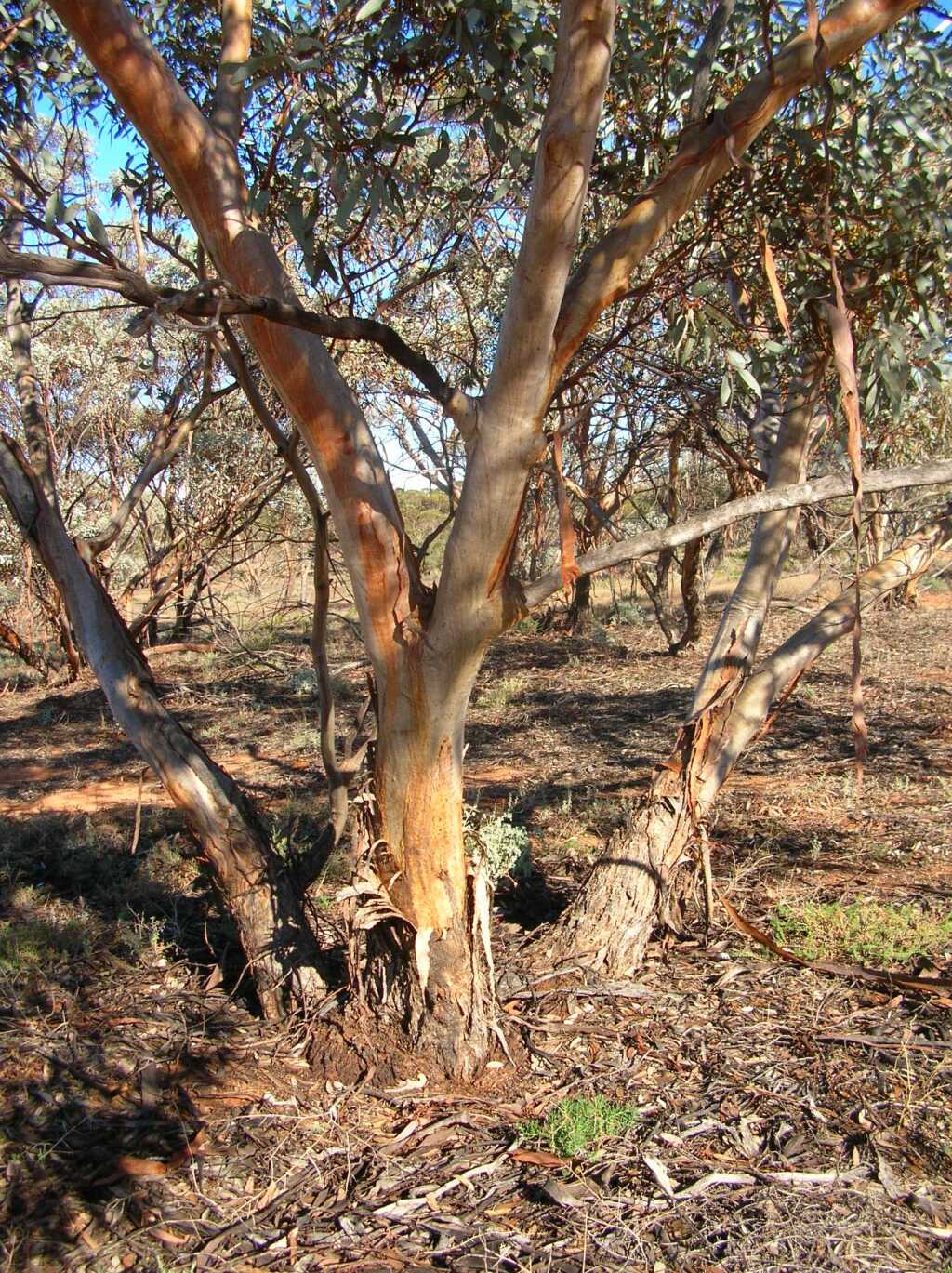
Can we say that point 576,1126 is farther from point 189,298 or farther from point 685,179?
point 685,179

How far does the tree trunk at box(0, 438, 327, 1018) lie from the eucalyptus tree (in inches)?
0.4

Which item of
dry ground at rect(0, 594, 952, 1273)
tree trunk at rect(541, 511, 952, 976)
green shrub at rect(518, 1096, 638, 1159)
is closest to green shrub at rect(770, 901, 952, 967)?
dry ground at rect(0, 594, 952, 1273)

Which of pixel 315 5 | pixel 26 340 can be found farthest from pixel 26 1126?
pixel 315 5

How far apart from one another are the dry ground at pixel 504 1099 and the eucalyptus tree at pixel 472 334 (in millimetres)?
322

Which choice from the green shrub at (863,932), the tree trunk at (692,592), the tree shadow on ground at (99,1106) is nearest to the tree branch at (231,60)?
the tree shadow on ground at (99,1106)

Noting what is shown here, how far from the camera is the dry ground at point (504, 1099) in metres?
2.58

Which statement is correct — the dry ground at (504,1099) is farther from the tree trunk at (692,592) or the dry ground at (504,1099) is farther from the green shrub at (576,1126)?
the tree trunk at (692,592)

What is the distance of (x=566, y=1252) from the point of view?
2.51 metres

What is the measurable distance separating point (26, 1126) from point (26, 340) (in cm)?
394

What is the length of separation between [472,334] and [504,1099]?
2.42 m

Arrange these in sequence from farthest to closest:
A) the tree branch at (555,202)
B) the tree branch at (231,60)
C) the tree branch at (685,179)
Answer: the tree branch at (231,60), the tree branch at (685,179), the tree branch at (555,202)

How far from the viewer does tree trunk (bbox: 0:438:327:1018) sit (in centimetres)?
357

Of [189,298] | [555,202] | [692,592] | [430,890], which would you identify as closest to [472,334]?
[555,202]

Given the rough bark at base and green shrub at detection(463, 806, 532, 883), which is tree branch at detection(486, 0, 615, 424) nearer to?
the rough bark at base
